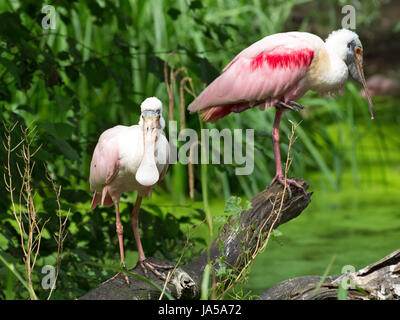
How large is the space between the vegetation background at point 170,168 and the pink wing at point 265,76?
247 mm

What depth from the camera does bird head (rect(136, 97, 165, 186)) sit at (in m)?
2.52

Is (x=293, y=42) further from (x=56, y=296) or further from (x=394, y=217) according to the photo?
(x=394, y=217)

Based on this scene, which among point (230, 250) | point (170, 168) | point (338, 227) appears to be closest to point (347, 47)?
point (230, 250)

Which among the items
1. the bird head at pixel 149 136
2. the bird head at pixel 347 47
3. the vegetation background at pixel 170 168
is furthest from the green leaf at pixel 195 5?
the bird head at pixel 149 136

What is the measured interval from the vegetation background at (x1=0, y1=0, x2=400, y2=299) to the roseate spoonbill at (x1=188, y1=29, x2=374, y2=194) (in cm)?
26

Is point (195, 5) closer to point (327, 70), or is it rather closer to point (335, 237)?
point (327, 70)

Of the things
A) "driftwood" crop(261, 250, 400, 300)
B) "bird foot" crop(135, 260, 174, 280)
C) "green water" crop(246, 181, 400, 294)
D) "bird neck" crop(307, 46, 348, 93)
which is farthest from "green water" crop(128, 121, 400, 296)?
"driftwood" crop(261, 250, 400, 300)

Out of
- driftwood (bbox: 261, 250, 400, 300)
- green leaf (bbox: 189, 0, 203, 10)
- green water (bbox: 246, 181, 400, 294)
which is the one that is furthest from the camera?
green water (bbox: 246, 181, 400, 294)

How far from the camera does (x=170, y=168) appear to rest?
161 inches

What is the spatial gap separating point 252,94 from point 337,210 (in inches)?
131

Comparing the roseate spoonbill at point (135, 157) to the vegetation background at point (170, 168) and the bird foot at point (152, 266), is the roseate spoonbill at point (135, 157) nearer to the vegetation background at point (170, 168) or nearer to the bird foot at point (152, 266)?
the bird foot at point (152, 266)

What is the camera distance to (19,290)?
377 centimetres

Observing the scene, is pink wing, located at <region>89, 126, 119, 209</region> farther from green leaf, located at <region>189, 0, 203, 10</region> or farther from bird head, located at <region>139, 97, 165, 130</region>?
green leaf, located at <region>189, 0, 203, 10</region>

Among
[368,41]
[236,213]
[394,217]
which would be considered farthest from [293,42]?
[368,41]
